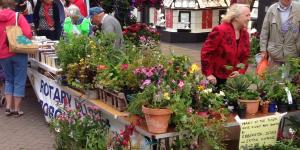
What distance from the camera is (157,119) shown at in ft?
11.2

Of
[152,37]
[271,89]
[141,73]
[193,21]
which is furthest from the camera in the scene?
[193,21]

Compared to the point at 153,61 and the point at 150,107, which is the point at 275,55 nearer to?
the point at 153,61

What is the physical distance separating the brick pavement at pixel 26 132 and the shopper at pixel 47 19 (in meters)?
1.31

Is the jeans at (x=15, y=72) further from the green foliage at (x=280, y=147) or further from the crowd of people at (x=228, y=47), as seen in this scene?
the green foliage at (x=280, y=147)

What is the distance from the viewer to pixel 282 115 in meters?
3.92

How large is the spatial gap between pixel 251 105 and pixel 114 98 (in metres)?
1.14

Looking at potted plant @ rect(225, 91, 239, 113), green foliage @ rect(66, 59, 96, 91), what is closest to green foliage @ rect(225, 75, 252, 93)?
potted plant @ rect(225, 91, 239, 113)

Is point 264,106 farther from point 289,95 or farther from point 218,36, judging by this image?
point 218,36

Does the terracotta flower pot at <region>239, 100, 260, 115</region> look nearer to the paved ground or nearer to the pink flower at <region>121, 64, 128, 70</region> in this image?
the pink flower at <region>121, 64, 128, 70</region>

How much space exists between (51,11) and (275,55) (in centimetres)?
369

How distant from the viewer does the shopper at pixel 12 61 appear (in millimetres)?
6219

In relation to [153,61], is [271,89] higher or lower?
lower

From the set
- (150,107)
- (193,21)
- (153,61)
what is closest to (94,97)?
(153,61)

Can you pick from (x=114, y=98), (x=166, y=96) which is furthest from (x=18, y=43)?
(x=166, y=96)
